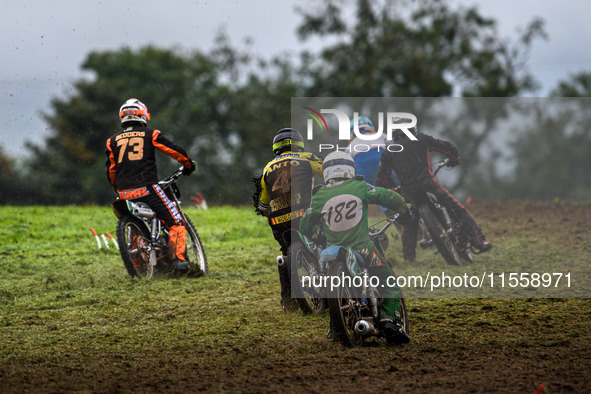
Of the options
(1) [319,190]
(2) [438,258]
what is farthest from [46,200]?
(1) [319,190]

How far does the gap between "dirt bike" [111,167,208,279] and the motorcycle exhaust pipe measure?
4.63 m

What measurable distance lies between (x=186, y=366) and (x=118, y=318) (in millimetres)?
2429

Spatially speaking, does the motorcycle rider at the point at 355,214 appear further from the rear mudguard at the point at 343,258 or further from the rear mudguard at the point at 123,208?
the rear mudguard at the point at 123,208

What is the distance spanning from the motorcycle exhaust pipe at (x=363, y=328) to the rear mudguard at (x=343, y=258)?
0.42 m

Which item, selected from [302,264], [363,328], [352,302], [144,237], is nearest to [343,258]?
[352,302]

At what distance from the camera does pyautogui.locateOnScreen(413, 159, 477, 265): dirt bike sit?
420 inches

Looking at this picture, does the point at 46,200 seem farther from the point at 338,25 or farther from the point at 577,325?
the point at 577,325

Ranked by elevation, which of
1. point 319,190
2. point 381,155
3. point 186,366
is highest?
point 381,155

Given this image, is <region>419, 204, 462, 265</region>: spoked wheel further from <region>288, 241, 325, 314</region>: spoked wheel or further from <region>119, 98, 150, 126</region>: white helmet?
<region>119, 98, 150, 126</region>: white helmet

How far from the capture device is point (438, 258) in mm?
10922

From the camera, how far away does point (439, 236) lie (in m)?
10.7

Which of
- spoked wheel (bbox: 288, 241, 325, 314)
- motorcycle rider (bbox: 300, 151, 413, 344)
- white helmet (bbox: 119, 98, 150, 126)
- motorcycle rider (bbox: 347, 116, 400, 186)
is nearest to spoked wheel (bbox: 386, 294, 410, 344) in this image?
motorcycle rider (bbox: 300, 151, 413, 344)

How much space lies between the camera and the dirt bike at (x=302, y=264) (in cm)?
771

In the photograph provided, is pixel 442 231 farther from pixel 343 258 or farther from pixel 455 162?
pixel 343 258
